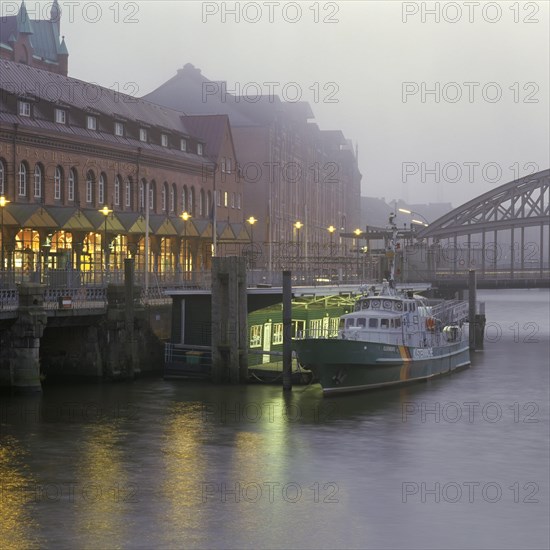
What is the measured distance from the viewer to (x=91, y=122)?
273ft

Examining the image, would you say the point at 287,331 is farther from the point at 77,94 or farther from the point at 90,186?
the point at 77,94

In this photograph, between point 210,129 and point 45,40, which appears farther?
point 45,40

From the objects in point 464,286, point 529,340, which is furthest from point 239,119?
point 529,340

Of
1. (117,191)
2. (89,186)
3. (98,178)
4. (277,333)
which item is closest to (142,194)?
(117,191)

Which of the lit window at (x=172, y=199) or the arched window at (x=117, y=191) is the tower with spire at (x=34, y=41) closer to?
the lit window at (x=172, y=199)

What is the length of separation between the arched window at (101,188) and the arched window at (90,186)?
0.50 metres

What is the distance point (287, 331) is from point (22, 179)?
2825 centimetres

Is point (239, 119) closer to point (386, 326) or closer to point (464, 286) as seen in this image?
point (464, 286)

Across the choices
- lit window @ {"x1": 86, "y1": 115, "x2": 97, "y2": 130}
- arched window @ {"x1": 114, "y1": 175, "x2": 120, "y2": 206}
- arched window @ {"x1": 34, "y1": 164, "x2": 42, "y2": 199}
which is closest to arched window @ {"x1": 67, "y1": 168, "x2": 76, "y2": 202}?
arched window @ {"x1": 34, "y1": 164, "x2": 42, "y2": 199}

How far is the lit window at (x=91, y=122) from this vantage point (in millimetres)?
82600

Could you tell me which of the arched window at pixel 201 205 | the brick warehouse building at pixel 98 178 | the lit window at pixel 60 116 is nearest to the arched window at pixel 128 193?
the brick warehouse building at pixel 98 178

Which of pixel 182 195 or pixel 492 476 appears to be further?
pixel 182 195

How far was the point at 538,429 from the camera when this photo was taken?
45.0m

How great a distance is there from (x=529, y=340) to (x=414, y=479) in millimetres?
54795
